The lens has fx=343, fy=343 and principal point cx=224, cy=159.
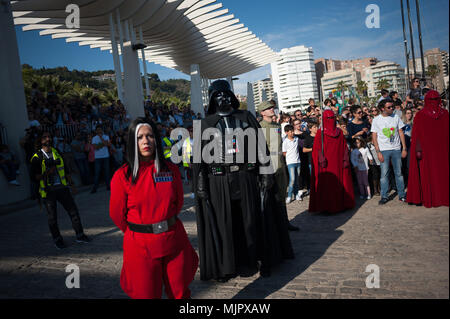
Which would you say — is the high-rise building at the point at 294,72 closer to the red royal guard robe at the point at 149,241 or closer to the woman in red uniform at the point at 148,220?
the woman in red uniform at the point at 148,220

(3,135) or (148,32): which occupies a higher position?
(148,32)

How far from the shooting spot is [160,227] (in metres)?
2.71

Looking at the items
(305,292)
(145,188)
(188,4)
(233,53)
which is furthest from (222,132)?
(233,53)

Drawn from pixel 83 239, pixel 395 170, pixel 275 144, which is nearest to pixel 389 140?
pixel 395 170

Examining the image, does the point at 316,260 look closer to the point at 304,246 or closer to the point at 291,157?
the point at 304,246

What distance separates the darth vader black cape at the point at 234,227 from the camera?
4129 millimetres

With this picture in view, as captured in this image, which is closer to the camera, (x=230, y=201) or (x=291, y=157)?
(x=230, y=201)

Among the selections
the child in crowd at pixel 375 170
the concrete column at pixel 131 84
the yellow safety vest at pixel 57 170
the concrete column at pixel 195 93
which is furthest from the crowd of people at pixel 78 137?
the concrete column at pixel 195 93

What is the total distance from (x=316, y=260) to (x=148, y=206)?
111 inches

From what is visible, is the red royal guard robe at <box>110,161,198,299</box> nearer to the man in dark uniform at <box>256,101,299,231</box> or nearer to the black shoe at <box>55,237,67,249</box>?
the man in dark uniform at <box>256,101,299,231</box>

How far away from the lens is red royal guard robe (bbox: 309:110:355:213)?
6.90 metres

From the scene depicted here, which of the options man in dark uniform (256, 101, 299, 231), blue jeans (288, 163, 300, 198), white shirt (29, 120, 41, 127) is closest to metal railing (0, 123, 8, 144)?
white shirt (29, 120, 41, 127)

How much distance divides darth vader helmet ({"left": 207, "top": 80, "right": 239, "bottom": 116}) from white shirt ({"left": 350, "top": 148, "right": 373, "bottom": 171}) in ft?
15.6

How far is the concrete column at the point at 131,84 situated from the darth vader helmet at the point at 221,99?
1779cm
